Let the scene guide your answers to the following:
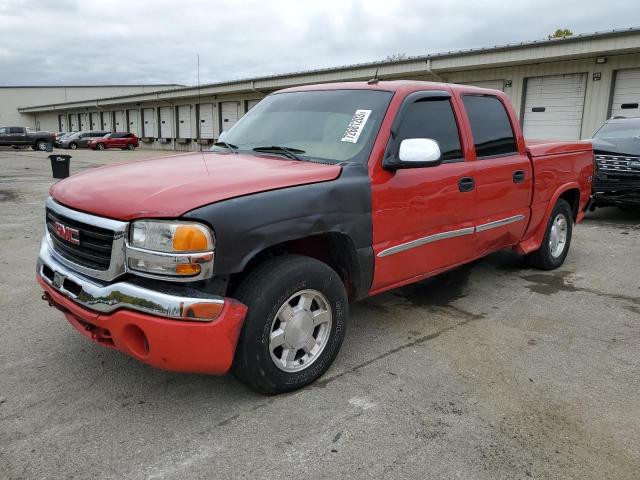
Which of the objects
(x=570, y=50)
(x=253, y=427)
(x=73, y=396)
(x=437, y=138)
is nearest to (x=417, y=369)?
(x=253, y=427)

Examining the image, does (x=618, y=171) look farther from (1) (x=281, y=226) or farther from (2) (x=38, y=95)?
(2) (x=38, y=95)

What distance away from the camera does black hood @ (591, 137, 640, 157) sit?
8656 mm

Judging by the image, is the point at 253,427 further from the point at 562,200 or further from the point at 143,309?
the point at 562,200

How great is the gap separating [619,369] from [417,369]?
1301mm

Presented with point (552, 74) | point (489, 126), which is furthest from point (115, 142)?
point (489, 126)

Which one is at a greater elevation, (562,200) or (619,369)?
(562,200)

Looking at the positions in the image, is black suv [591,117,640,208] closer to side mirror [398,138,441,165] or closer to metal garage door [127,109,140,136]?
side mirror [398,138,441,165]

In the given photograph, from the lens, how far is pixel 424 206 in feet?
12.1

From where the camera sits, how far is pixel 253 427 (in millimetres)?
2701

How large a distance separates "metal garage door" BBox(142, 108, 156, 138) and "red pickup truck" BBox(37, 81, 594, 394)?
40520mm

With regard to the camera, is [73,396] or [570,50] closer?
[73,396]

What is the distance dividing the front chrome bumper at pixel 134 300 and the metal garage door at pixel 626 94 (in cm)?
1556

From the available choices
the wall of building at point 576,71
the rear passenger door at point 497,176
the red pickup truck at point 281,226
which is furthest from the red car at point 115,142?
the rear passenger door at point 497,176

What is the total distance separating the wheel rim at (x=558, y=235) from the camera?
18.5 ft
